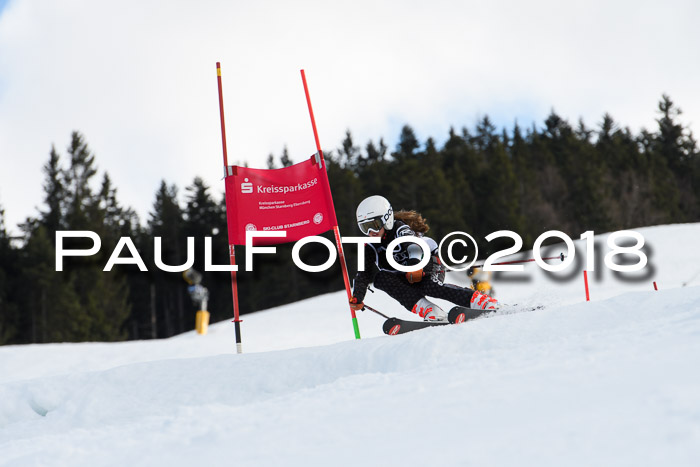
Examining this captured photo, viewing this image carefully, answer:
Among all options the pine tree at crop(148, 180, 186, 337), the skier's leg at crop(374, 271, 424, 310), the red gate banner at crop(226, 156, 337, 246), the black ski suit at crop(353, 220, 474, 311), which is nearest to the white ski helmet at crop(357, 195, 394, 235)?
the black ski suit at crop(353, 220, 474, 311)

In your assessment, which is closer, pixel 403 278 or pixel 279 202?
pixel 403 278

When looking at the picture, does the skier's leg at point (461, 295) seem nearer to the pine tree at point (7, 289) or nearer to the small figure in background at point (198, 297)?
the small figure in background at point (198, 297)

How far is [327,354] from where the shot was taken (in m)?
3.65

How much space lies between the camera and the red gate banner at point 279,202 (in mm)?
6582

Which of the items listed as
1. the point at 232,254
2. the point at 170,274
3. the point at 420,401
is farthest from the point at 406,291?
the point at 170,274

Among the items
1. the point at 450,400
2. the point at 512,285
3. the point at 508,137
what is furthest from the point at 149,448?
the point at 508,137

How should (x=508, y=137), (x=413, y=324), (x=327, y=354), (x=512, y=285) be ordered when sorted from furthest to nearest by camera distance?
(x=508, y=137) → (x=512, y=285) → (x=413, y=324) → (x=327, y=354)

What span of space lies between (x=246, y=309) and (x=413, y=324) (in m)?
40.2

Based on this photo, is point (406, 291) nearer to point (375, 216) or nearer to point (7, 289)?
point (375, 216)

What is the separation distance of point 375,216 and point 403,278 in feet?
1.99

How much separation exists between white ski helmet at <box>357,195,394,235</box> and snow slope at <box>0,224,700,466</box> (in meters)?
1.59

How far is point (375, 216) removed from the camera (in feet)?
17.0

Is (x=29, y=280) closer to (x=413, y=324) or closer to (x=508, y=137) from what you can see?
(x=413, y=324)

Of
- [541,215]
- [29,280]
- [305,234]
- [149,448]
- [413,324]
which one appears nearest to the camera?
[149,448]
